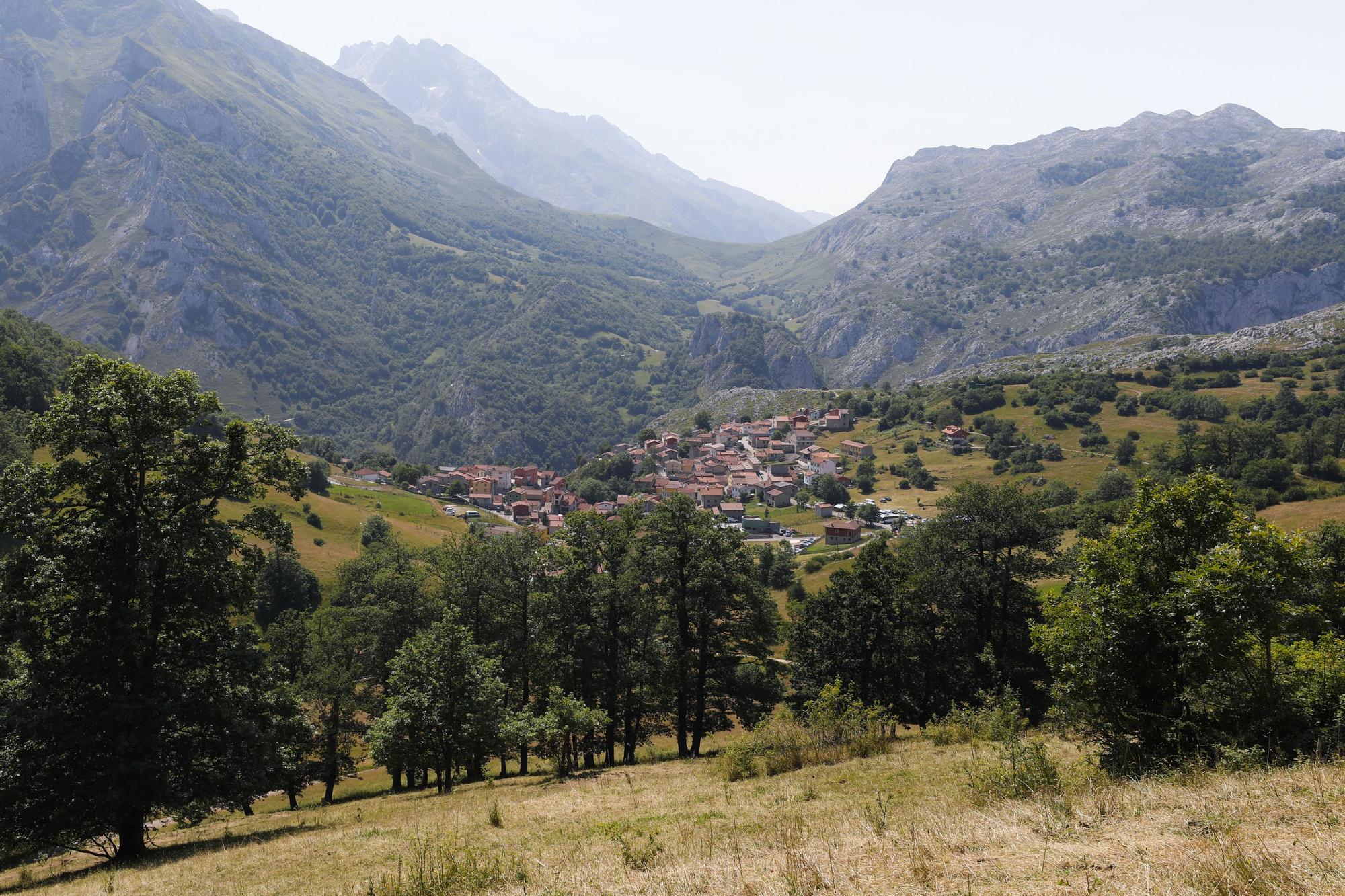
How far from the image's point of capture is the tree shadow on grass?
15.9m

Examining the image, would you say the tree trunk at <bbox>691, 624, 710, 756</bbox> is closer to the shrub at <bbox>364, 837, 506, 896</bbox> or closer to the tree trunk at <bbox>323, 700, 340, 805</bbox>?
the tree trunk at <bbox>323, 700, 340, 805</bbox>

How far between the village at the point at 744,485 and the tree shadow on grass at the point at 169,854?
278ft

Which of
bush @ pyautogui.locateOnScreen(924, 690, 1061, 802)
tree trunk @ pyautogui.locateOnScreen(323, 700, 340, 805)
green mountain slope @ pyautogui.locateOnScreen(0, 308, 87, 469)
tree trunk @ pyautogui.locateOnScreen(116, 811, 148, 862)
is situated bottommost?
tree trunk @ pyautogui.locateOnScreen(323, 700, 340, 805)

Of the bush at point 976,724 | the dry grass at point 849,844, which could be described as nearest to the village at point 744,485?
the bush at point 976,724

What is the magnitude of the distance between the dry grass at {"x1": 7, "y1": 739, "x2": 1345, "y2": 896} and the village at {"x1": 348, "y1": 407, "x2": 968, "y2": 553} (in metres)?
82.8

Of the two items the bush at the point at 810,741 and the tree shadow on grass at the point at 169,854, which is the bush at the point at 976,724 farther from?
the tree shadow on grass at the point at 169,854

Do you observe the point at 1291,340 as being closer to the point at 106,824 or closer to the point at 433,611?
the point at 433,611

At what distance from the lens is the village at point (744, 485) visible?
11725 centimetres

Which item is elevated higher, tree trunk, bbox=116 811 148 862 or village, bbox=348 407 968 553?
tree trunk, bbox=116 811 148 862

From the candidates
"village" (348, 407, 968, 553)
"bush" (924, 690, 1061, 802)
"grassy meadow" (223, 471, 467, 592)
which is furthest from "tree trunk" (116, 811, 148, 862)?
"village" (348, 407, 968, 553)

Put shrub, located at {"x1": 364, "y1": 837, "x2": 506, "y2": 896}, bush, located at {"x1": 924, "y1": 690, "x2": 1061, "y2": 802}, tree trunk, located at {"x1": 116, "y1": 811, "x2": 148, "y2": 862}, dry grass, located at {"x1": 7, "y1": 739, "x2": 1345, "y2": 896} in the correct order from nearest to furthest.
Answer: dry grass, located at {"x1": 7, "y1": 739, "x2": 1345, "y2": 896}, shrub, located at {"x1": 364, "y1": 837, "x2": 506, "y2": 896}, bush, located at {"x1": 924, "y1": 690, "x2": 1061, "y2": 802}, tree trunk, located at {"x1": 116, "y1": 811, "x2": 148, "y2": 862}

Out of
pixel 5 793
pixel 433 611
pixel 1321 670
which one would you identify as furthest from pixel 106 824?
pixel 1321 670

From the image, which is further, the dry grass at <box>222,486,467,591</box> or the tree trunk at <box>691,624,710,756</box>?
the dry grass at <box>222,486,467,591</box>

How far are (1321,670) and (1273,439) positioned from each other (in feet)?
358
